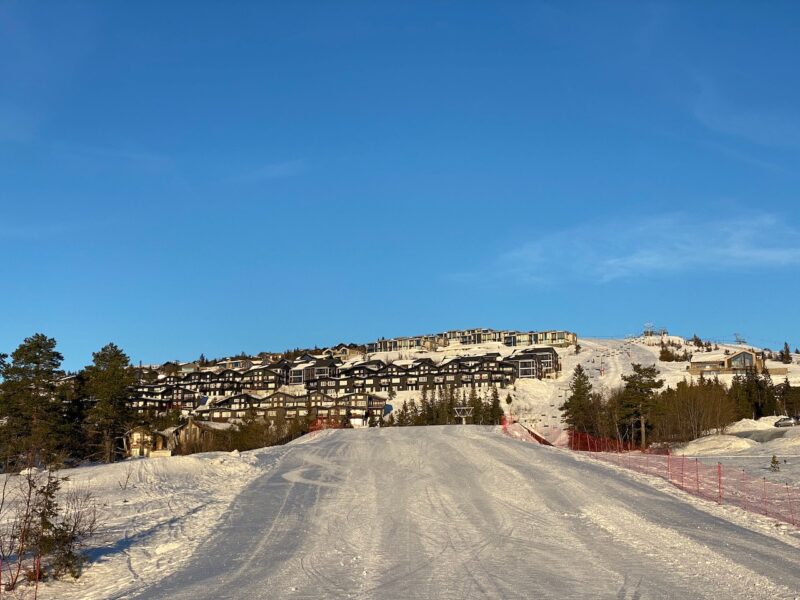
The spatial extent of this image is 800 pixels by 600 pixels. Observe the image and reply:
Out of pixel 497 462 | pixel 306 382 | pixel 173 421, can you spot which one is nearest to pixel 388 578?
pixel 497 462

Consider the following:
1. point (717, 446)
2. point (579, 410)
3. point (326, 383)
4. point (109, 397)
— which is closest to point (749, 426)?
point (579, 410)

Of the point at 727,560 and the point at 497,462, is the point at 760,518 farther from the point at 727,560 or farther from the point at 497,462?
the point at 497,462

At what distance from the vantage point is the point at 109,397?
57594 mm

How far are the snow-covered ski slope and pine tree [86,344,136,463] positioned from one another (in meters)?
27.6

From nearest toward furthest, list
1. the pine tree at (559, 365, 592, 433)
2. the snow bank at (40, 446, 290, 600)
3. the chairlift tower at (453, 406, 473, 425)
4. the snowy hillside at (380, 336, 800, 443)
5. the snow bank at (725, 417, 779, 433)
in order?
the snow bank at (40, 446, 290, 600), the snow bank at (725, 417, 779, 433), the pine tree at (559, 365, 592, 433), the chairlift tower at (453, 406, 473, 425), the snowy hillside at (380, 336, 800, 443)

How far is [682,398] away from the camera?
8469cm

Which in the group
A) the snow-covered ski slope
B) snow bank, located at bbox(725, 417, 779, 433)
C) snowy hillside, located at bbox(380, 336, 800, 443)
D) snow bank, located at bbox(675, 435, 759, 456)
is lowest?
the snow-covered ski slope

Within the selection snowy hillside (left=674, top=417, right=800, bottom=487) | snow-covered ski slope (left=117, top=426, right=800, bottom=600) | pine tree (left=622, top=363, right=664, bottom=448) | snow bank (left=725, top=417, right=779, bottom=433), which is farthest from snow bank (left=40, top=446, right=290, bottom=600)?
snow bank (left=725, top=417, right=779, bottom=433)

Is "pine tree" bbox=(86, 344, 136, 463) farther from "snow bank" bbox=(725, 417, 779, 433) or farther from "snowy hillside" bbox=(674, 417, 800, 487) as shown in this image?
"snow bank" bbox=(725, 417, 779, 433)

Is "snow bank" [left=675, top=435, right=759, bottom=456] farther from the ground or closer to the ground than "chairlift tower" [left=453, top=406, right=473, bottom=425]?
closer to the ground

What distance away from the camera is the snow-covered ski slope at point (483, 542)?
45.8 feet

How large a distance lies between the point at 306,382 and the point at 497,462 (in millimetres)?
137312

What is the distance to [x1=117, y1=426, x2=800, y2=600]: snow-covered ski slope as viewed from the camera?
45.8 feet

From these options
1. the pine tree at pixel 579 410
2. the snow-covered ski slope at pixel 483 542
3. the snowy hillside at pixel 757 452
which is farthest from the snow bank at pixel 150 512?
the pine tree at pixel 579 410
